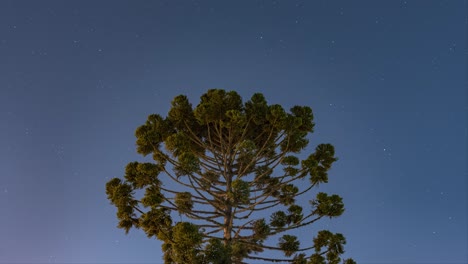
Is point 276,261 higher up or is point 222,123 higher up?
point 222,123

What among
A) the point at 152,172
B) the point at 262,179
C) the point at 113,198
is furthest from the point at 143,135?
the point at 262,179

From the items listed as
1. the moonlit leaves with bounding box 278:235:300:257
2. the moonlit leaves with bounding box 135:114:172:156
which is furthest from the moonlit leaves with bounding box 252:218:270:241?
the moonlit leaves with bounding box 135:114:172:156

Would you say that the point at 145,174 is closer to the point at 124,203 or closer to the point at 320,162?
the point at 124,203

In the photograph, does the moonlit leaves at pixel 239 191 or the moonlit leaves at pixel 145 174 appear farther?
the moonlit leaves at pixel 145 174

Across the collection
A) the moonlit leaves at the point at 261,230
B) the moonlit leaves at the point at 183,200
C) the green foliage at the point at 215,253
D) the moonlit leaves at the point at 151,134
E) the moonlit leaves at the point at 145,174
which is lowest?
the green foliage at the point at 215,253

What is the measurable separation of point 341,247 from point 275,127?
546 centimetres

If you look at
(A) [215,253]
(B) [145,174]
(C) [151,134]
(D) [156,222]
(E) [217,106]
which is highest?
(E) [217,106]

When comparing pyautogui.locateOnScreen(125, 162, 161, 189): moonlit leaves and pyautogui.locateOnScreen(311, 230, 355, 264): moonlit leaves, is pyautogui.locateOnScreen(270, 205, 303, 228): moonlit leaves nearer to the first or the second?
pyautogui.locateOnScreen(311, 230, 355, 264): moonlit leaves

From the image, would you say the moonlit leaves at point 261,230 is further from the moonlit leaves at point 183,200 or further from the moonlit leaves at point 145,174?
the moonlit leaves at point 145,174

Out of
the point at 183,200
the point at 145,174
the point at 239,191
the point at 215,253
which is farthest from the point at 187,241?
the point at 145,174

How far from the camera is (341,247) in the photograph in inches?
714

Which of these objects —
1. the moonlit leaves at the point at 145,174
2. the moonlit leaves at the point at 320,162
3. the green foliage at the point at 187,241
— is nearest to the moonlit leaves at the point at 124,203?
the moonlit leaves at the point at 145,174

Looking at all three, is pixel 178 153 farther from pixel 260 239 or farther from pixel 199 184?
pixel 260 239

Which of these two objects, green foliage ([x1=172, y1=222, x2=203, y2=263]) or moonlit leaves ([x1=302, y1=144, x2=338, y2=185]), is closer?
green foliage ([x1=172, y1=222, x2=203, y2=263])
